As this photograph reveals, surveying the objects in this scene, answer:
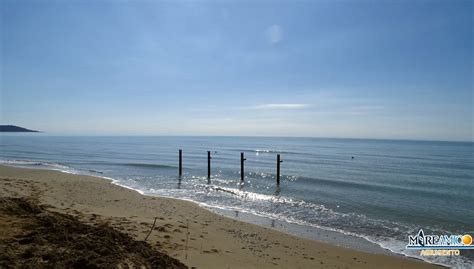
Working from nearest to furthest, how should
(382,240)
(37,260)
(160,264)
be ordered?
(37,260), (160,264), (382,240)

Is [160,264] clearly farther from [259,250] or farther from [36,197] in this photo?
[36,197]

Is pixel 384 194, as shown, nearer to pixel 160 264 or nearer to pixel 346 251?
pixel 346 251

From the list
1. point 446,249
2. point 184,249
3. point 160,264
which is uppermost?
point 160,264

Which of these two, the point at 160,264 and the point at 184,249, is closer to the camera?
the point at 160,264

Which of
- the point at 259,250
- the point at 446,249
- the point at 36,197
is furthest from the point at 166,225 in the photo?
the point at 446,249

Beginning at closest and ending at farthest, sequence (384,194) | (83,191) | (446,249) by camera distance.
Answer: (446,249), (83,191), (384,194)

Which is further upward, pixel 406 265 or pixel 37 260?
pixel 37 260

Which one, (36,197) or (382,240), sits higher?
(36,197)

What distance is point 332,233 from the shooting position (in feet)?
36.5

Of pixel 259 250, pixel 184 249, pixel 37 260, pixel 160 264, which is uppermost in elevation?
pixel 37 260

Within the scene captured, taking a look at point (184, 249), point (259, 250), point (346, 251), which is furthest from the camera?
point (346, 251)

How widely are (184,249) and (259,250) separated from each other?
254 centimetres

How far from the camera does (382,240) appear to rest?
1061cm

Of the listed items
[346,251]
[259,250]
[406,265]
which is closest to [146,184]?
[259,250]
